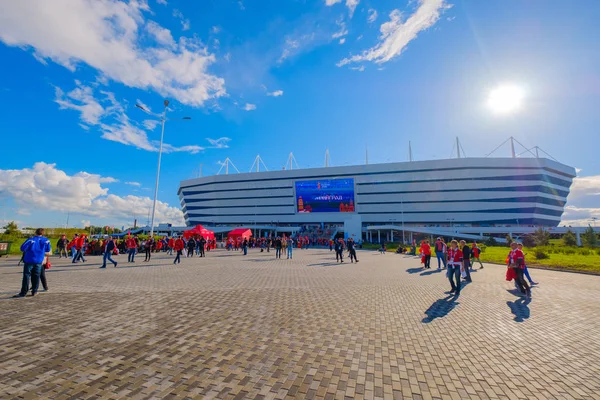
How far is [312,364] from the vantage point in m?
3.28

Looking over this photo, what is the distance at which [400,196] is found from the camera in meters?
72.1

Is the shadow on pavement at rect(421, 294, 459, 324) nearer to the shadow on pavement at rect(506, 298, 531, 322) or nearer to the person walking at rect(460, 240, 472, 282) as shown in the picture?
the shadow on pavement at rect(506, 298, 531, 322)

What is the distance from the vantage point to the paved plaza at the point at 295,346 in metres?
2.77

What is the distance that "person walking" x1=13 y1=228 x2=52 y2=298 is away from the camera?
652 centimetres

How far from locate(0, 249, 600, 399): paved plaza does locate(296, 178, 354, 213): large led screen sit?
66123 mm

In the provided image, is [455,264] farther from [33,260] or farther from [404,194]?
[404,194]

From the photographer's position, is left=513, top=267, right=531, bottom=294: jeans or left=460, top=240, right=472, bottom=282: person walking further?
left=460, top=240, right=472, bottom=282: person walking

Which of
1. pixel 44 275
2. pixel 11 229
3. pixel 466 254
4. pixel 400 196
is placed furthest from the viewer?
pixel 400 196

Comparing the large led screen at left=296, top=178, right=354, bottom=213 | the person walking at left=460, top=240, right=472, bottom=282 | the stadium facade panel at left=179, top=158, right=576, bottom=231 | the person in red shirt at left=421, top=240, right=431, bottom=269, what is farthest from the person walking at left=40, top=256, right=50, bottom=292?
the large led screen at left=296, top=178, right=354, bottom=213

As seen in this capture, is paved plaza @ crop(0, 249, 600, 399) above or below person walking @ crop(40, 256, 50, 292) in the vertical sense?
below

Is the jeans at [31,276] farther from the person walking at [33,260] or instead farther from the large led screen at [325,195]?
the large led screen at [325,195]

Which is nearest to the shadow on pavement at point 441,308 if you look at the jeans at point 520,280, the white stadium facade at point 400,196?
the jeans at point 520,280

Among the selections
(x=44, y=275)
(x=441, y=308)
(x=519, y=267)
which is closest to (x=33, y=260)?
(x=44, y=275)

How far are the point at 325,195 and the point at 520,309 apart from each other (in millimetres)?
68722
